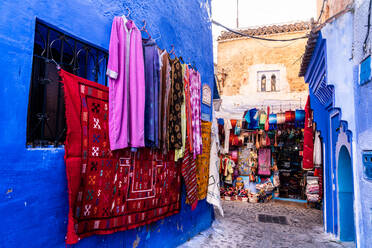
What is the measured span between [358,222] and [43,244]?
10.6ft

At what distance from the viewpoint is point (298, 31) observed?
1241cm

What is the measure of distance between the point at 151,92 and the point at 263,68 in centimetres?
1067

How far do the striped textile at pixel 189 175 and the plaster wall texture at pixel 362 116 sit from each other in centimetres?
239

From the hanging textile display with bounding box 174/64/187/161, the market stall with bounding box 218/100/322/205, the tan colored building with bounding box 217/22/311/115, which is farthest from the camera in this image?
the tan colored building with bounding box 217/22/311/115

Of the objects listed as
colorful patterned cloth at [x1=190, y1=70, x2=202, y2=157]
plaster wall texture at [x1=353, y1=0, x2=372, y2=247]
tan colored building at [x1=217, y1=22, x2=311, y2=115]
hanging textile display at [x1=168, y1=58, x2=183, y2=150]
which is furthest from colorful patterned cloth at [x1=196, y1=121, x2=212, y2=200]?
tan colored building at [x1=217, y1=22, x2=311, y2=115]

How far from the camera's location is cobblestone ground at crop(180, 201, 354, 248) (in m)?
5.13

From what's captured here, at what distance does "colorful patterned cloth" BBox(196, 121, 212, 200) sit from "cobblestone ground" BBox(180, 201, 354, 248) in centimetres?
97

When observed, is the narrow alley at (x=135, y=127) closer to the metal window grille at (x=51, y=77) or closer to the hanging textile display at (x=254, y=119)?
the metal window grille at (x=51, y=77)

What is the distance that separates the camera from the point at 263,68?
12.7m

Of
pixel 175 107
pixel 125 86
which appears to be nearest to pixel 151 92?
pixel 125 86

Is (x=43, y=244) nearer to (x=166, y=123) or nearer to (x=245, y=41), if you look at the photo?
(x=166, y=123)

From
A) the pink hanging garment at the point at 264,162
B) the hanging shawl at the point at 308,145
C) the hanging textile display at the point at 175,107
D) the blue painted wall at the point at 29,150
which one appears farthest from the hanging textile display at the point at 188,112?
the pink hanging garment at the point at 264,162

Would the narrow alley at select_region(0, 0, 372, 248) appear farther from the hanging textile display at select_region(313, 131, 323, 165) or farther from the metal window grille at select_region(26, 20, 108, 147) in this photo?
the hanging textile display at select_region(313, 131, 323, 165)

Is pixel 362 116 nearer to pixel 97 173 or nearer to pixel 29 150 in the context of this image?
pixel 97 173
